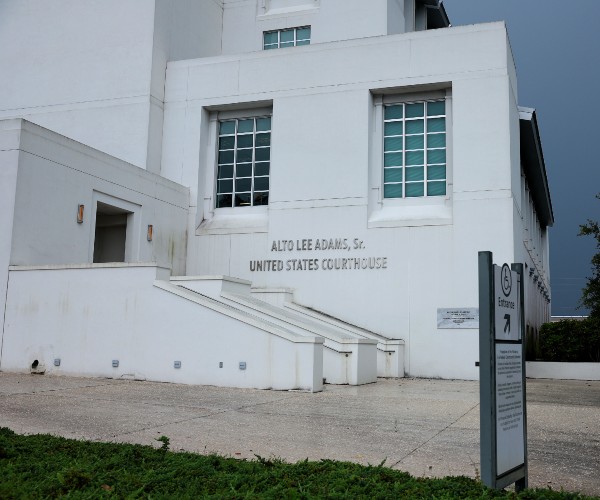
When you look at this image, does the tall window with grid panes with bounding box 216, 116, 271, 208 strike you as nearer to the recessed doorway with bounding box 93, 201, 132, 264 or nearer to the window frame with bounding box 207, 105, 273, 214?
the window frame with bounding box 207, 105, 273, 214

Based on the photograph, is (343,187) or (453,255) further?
(343,187)

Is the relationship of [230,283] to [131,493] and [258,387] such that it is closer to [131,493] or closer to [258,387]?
[258,387]

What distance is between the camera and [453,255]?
18.3 metres

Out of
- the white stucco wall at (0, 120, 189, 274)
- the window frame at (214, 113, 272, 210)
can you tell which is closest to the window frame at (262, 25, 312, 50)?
the window frame at (214, 113, 272, 210)

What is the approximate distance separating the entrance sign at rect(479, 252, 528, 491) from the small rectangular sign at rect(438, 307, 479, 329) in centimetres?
1300

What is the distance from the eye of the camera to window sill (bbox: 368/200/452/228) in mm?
18750

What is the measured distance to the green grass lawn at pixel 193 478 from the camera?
445cm

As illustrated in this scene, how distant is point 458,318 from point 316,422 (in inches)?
407

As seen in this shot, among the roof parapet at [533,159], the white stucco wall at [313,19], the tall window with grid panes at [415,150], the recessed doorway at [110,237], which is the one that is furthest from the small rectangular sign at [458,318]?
the white stucco wall at [313,19]

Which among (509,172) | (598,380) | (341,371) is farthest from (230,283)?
(598,380)

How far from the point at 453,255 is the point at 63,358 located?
10.2 meters

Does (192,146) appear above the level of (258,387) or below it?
above

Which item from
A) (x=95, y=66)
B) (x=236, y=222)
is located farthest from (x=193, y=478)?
(x=95, y=66)

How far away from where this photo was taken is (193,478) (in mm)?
4887
